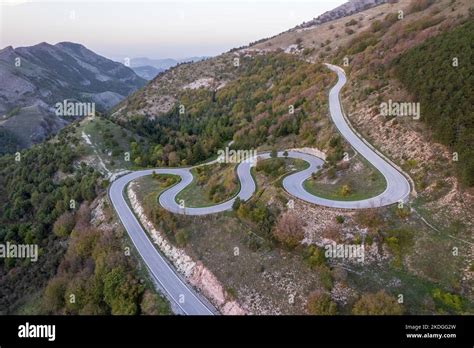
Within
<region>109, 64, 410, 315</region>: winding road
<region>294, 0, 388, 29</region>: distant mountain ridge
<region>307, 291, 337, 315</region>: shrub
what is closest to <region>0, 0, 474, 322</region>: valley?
<region>307, 291, 337, 315</region>: shrub

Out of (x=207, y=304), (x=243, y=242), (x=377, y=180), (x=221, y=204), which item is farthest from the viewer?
(x=221, y=204)

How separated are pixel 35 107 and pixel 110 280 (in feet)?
524

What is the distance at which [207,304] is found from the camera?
2917 centimetres

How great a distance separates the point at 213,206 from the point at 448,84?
3284 cm

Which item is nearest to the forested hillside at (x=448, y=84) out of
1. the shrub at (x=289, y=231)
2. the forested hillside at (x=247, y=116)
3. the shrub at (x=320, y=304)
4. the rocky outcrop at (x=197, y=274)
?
the forested hillside at (x=247, y=116)

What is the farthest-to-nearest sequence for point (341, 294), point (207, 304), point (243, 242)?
point (243, 242) < point (207, 304) < point (341, 294)

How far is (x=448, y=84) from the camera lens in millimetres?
39500

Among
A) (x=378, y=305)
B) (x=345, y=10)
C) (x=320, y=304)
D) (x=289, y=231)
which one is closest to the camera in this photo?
(x=378, y=305)

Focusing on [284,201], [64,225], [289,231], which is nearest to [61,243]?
[64,225]

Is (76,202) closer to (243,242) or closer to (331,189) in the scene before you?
(243,242)

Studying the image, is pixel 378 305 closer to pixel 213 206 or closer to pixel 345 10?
pixel 213 206

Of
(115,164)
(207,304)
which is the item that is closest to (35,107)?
(115,164)

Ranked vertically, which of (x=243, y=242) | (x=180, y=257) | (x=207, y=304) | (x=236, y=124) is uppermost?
(x=236, y=124)

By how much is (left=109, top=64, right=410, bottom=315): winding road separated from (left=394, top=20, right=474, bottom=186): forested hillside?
6.47 m
